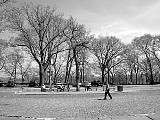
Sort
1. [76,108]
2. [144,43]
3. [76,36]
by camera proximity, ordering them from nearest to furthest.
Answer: [76,108] → [76,36] → [144,43]

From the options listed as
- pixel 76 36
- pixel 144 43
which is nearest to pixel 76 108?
pixel 76 36

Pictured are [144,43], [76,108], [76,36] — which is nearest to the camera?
[76,108]

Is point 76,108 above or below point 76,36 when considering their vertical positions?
below

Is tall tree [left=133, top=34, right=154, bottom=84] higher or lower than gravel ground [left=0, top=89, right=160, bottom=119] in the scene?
higher

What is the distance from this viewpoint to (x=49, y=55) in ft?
130

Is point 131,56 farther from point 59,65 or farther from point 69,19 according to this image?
point 69,19

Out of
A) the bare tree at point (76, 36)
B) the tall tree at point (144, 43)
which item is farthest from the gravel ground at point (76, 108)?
the tall tree at point (144, 43)

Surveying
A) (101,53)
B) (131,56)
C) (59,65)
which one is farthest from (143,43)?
(59,65)

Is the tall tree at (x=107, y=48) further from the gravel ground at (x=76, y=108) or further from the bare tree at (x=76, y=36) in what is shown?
the gravel ground at (x=76, y=108)

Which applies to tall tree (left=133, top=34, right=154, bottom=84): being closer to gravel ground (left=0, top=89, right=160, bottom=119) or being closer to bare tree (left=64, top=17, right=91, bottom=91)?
bare tree (left=64, top=17, right=91, bottom=91)

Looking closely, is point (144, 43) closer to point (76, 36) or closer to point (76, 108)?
point (76, 36)

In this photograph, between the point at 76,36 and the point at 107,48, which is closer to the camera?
the point at 76,36

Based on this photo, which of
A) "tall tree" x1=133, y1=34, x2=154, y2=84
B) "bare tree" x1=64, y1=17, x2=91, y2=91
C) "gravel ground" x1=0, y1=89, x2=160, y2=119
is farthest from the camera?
"tall tree" x1=133, y1=34, x2=154, y2=84

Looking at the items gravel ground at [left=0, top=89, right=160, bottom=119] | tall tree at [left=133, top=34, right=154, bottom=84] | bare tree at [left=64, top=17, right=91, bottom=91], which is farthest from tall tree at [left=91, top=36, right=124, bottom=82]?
gravel ground at [left=0, top=89, right=160, bottom=119]
